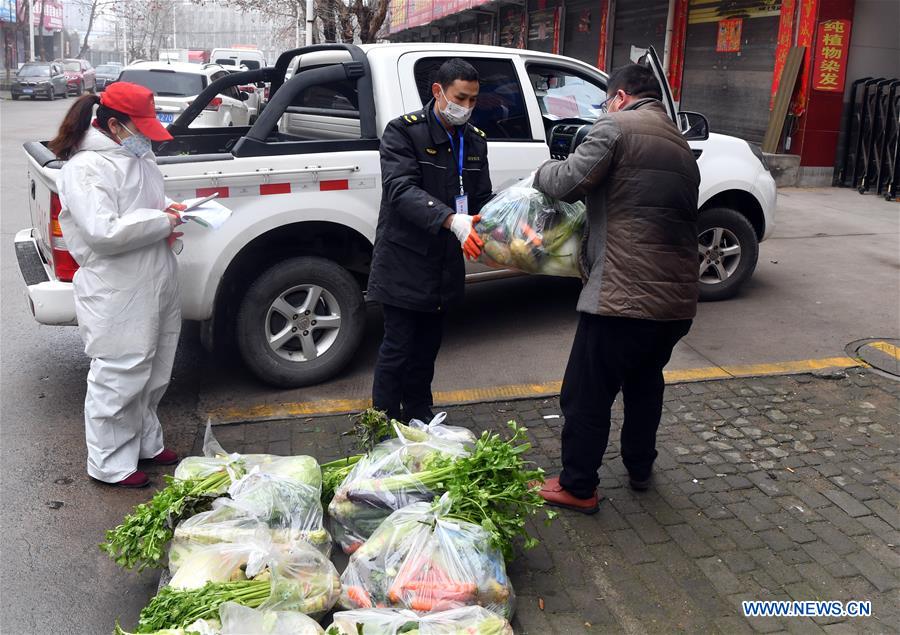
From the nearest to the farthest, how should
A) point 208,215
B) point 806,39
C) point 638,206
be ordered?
point 638,206, point 208,215, point 806,39

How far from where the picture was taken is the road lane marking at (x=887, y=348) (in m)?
5.77

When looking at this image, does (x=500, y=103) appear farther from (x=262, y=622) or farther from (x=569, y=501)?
(x=262, y=622)

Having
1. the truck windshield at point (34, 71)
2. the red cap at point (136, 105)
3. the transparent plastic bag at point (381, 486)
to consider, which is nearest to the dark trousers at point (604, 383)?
the transparent plastic bag at point (381, 486)

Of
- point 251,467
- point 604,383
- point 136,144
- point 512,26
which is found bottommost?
point 251,467

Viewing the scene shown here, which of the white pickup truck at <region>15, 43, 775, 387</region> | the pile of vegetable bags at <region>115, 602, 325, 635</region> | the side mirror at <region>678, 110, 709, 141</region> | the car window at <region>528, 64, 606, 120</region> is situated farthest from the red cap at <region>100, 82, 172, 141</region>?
the side mirror at <region>678, 110, 709, 141</region>

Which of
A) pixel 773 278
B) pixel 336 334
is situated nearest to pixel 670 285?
pixel 336 334

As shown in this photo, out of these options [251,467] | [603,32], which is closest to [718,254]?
[251,467]

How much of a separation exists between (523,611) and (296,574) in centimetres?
86

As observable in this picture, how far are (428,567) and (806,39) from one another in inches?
458

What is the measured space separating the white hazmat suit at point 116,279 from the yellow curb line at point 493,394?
76 cm

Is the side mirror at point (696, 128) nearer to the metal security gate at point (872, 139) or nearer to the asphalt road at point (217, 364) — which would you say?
the asphalt road at point (217, 364)

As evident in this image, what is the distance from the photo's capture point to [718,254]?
22.1 feet

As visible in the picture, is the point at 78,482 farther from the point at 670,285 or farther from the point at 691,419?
the point at 691,419

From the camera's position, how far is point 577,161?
3430 mm
